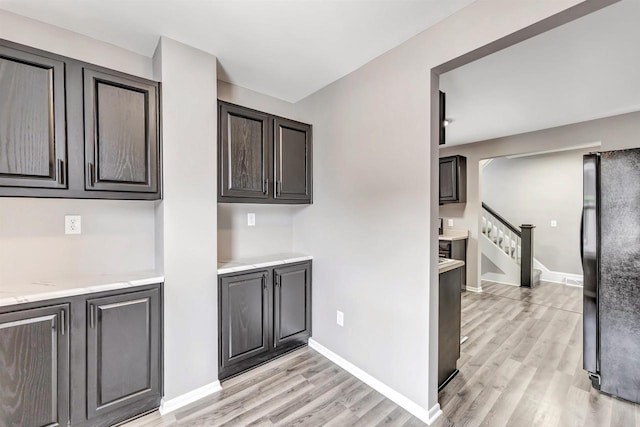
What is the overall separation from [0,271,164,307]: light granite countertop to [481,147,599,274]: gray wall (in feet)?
21.4

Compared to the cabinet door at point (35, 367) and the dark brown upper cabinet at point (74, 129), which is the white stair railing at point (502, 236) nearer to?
the dark brown upper cabinet at point (74, 129)

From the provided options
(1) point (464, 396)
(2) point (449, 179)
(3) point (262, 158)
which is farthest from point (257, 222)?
(2) point (449, 179)

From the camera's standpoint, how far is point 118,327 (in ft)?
5.64

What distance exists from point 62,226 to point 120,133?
0.73 meters

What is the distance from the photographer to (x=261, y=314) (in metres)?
2.37

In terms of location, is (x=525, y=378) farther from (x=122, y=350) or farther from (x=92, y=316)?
(x=92, y=316)

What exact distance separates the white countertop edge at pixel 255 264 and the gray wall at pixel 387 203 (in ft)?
0.68

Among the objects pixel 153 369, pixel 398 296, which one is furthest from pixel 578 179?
pixel 153 369

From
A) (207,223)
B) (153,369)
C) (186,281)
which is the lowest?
(153,369)

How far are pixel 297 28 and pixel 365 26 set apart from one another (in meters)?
0.44

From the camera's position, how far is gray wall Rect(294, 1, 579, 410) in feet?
5.85

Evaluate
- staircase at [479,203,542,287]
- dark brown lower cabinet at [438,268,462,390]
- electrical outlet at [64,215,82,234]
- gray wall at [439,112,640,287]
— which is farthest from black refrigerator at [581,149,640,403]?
electrical outlet at [64,215,82,234]

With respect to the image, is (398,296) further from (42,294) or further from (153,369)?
(42,294)

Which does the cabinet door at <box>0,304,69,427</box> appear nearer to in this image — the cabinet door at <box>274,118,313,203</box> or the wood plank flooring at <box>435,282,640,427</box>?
the cabinet door at <box>274,118,313,203</box>
